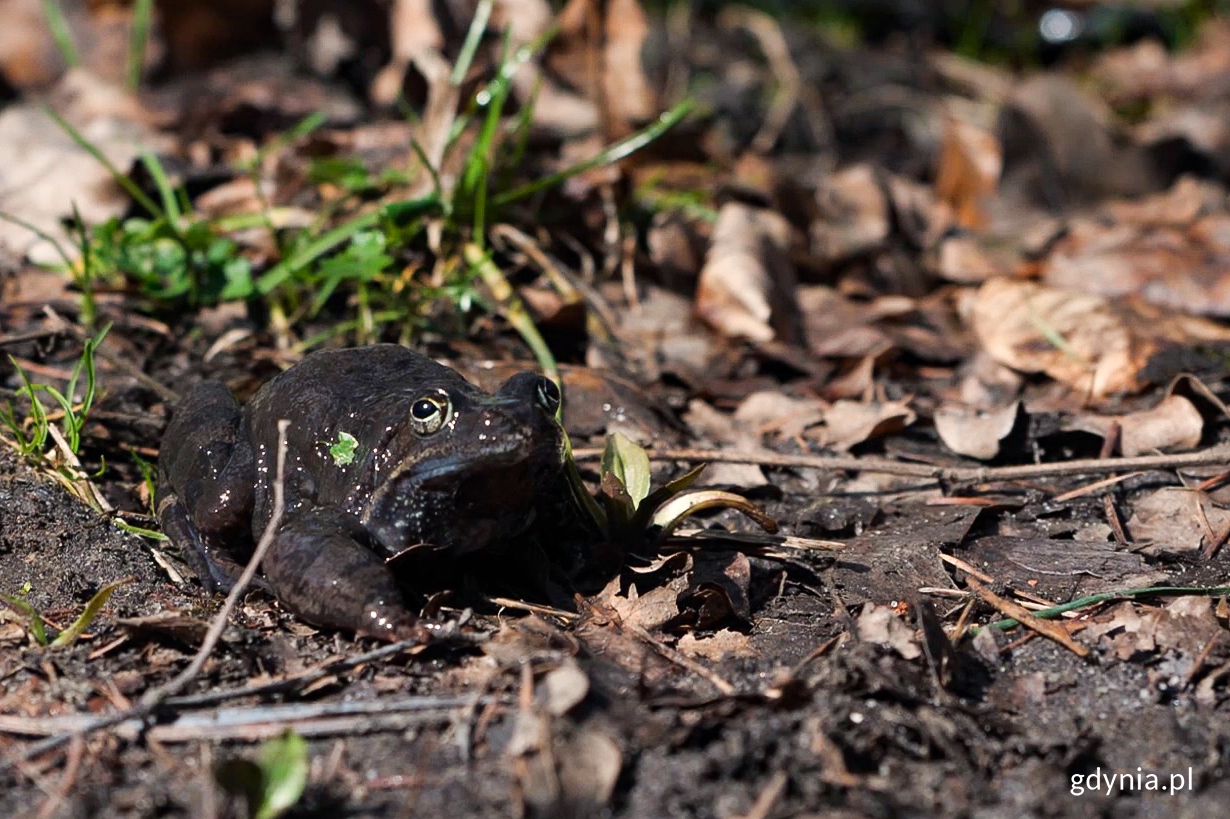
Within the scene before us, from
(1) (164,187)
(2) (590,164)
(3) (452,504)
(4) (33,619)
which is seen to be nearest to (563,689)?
(3) (452,504)

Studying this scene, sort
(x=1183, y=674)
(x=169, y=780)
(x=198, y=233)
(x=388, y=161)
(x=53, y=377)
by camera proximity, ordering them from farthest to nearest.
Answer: (x=388, y=161) → (x=198, y=233) → (x=53, y=377) → (x=1183, y=674) → (x=169, y=780)

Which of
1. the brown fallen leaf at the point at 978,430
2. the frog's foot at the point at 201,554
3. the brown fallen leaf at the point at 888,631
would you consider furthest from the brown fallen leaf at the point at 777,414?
the frog's foot at the point at 201,554

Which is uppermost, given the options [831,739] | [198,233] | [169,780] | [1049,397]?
[198,233]

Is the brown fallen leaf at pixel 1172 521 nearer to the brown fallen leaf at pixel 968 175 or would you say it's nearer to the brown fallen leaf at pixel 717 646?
the brown fallen leaf at pixel 717 646

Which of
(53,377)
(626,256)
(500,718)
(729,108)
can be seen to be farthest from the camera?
(729,108)

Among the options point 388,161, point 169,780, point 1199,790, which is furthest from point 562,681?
point 388,161

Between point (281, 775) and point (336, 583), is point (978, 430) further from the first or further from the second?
point (281, 775)

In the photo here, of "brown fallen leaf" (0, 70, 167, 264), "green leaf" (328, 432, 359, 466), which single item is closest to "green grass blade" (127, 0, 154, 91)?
"brown fallen leaf" (0, 70, 167, 264)

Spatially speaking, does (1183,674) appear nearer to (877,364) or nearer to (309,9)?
(877,364)
